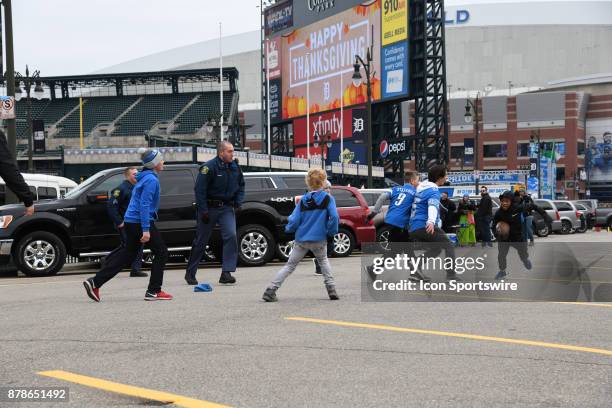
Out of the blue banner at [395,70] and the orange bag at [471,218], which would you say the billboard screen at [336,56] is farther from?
the orange bag at [471,218]

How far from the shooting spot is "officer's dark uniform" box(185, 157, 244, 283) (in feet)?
40.0

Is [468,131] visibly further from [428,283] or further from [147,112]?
[428,283]

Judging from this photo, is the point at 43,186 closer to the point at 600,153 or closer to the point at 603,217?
the point at 603,217

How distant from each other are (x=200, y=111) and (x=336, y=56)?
1828 cm

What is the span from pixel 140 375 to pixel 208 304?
427 centimetres

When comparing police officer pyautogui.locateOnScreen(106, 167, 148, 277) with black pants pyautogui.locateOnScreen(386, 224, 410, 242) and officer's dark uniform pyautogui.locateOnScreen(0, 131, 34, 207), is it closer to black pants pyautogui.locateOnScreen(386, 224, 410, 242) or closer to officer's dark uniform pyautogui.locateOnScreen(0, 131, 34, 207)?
black pants pyautogui.locateOnScreen(386, 224, 410, 242)

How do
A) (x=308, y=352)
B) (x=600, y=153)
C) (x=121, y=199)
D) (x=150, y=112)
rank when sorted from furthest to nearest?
(x=600, y=153) → (x=150, y=112) → (x=121, y=199) → (x=308, y=352)

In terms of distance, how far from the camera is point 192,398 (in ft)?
16.8

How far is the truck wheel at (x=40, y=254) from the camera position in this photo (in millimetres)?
16312

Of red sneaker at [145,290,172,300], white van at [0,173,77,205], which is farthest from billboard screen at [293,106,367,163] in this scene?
red sneaker at [145,290,172,300]

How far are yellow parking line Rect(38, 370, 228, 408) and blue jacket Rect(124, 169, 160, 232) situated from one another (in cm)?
443

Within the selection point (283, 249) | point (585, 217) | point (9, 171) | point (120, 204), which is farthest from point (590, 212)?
point (9, 171)

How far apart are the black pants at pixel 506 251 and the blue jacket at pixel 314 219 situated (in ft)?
8.68

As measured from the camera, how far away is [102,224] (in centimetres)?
1681
